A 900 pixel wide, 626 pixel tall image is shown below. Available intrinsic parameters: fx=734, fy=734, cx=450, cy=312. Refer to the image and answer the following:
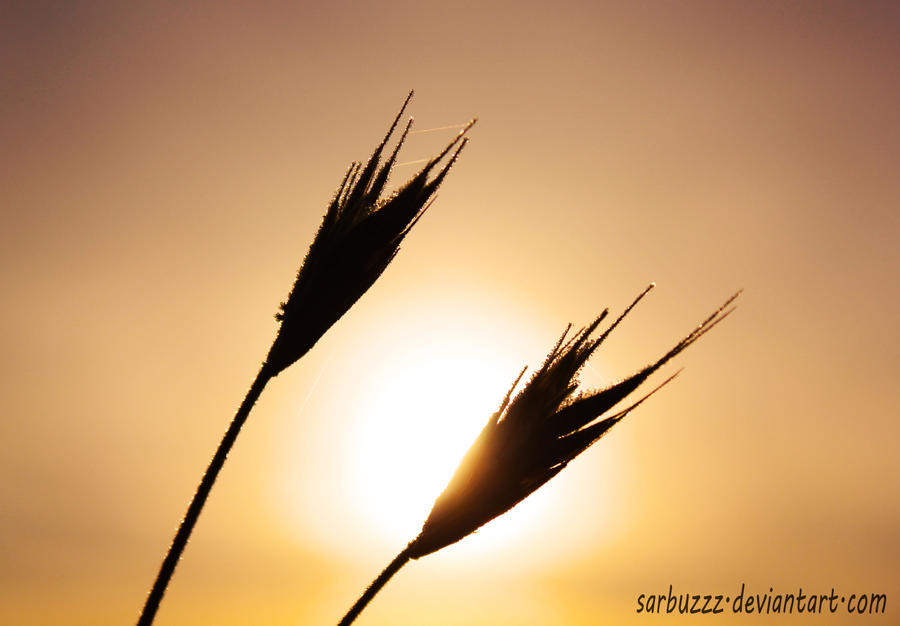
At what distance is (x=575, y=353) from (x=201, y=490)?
0.83 metres

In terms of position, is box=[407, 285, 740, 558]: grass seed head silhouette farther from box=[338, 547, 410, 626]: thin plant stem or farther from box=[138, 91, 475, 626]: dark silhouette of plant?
box=[138, 91, 475, 626]: dark silhouette of plant

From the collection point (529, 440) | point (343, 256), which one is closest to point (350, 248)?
point (343, 256)

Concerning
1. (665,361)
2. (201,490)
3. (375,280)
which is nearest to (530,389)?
(665,361)

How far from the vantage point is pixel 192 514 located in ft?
3.98

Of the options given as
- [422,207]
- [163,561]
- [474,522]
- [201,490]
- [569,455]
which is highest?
[422,207]

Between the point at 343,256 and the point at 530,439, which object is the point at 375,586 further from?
the point at 343,256

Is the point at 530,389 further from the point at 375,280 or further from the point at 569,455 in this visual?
the point at 375,280

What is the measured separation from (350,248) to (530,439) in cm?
55

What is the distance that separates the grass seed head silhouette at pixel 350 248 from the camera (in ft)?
4.71

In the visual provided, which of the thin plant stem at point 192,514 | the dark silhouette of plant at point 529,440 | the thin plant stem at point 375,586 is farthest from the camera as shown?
the dark silhouette of plant at point 529,440

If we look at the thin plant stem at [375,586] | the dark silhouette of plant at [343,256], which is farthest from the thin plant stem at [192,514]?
the thin plant stem at [375,586]

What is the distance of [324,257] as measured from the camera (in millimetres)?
1500

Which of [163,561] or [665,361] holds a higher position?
[665,361]

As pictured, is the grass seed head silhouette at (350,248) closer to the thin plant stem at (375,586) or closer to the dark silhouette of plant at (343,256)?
the dark silhouette of plant at (343,256)
